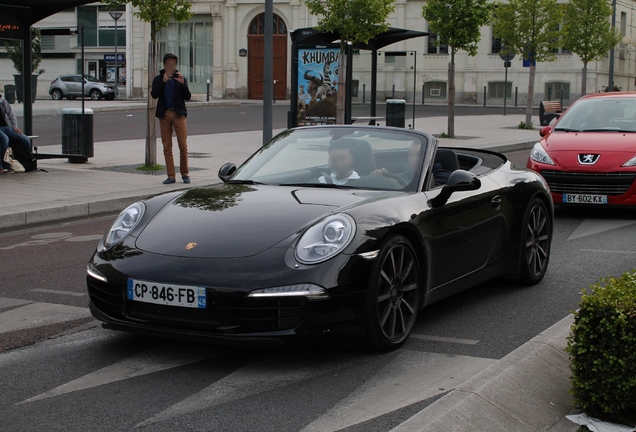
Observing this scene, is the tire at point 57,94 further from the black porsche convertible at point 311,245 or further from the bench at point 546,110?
the black porsche convertible at point 311,245

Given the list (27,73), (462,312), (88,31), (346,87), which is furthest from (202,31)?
(462,312)

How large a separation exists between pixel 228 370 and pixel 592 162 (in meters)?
7.48

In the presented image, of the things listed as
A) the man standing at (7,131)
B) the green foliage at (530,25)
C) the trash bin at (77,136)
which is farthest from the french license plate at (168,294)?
the green foliage at (530,25)

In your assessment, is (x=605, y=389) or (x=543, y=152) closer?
(x=605, y=389)

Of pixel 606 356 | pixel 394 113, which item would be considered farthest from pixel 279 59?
pixel 606 356

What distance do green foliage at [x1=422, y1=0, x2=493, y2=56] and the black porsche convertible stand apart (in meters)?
20.0

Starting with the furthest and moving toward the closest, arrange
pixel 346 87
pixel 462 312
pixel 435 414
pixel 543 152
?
pixel 346 87 < pixel 543 152 < pixel 462 312 < pixel 435 414

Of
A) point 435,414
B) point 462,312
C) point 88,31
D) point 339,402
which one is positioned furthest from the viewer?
point 88,31

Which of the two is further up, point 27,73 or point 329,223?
point 27,73

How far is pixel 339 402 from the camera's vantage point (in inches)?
187

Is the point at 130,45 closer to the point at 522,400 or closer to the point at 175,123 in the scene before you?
the point at 175,123

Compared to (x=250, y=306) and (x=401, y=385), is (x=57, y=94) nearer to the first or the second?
(x=250, y=306)

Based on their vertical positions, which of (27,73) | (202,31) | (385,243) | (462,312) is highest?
(202,31)

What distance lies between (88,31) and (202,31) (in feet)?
39.6
